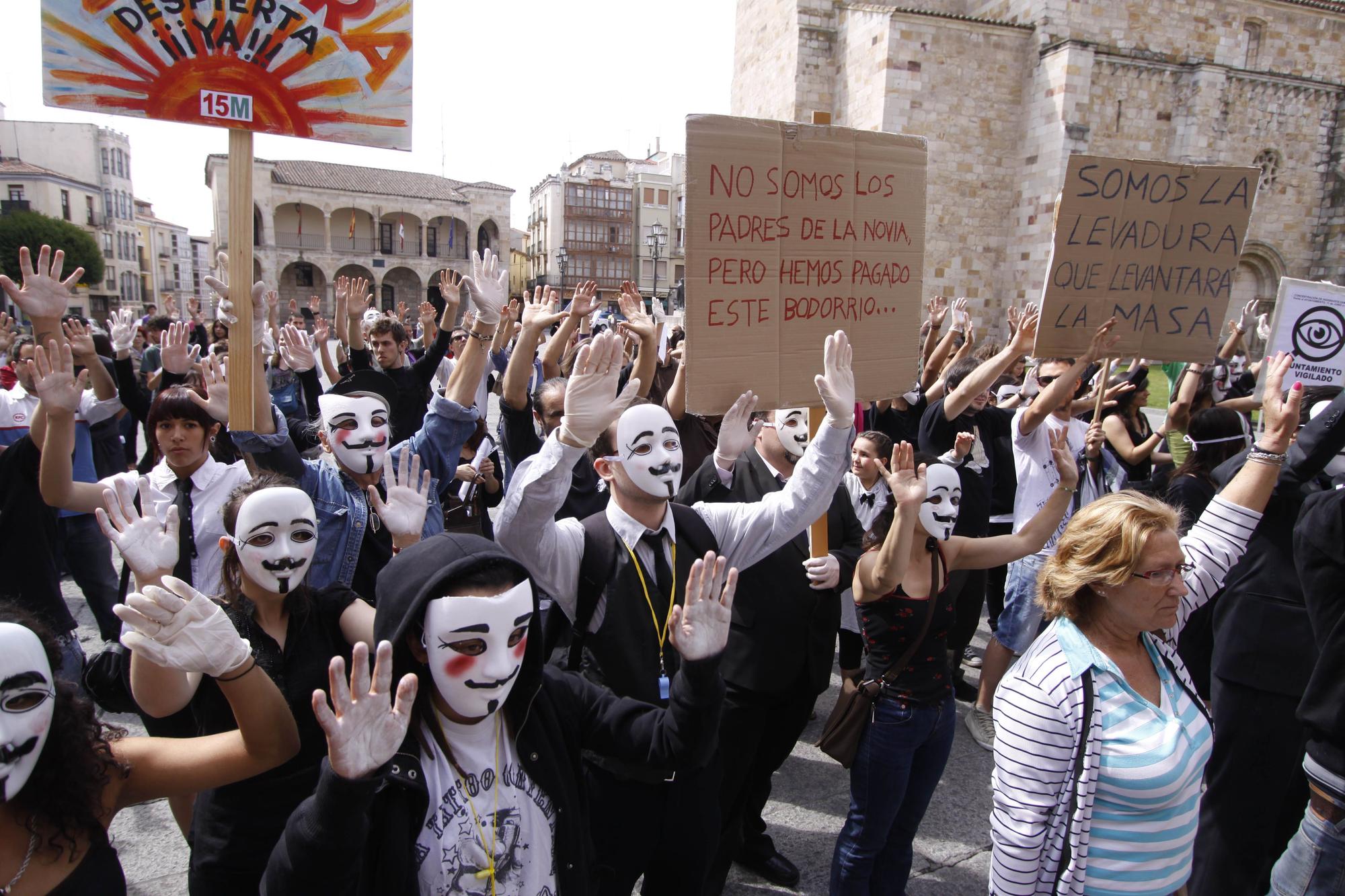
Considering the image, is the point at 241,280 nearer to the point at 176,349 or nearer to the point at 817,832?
the point at 176,349

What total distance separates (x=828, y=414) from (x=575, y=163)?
77498mm

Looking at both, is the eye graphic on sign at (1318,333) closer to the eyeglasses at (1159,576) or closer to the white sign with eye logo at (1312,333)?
the white sign with eye logo at (1312,333)

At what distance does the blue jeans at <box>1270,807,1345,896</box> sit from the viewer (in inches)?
89.8

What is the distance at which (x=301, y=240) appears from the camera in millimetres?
54625

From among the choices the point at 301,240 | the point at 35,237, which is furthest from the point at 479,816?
the point at 301,240

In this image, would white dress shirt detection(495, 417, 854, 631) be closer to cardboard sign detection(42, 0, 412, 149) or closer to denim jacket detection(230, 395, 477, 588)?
denim jacket detection(230, 395, 477, 588)

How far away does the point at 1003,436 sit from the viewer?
5129mm

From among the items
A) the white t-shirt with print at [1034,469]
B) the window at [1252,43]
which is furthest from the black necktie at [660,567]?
the window at [1252,43]

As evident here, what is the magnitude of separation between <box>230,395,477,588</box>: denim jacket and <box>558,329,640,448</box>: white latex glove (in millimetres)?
710

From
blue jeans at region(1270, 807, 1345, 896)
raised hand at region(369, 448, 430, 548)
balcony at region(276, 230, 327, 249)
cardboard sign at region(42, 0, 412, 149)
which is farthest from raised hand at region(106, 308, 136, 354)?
balcony at region(276, 230, 327, 249)

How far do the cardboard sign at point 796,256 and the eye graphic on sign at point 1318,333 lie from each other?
1.81m

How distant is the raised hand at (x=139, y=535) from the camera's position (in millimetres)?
1849

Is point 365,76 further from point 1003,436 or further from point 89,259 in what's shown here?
point 89,259

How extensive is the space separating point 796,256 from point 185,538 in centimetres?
263
